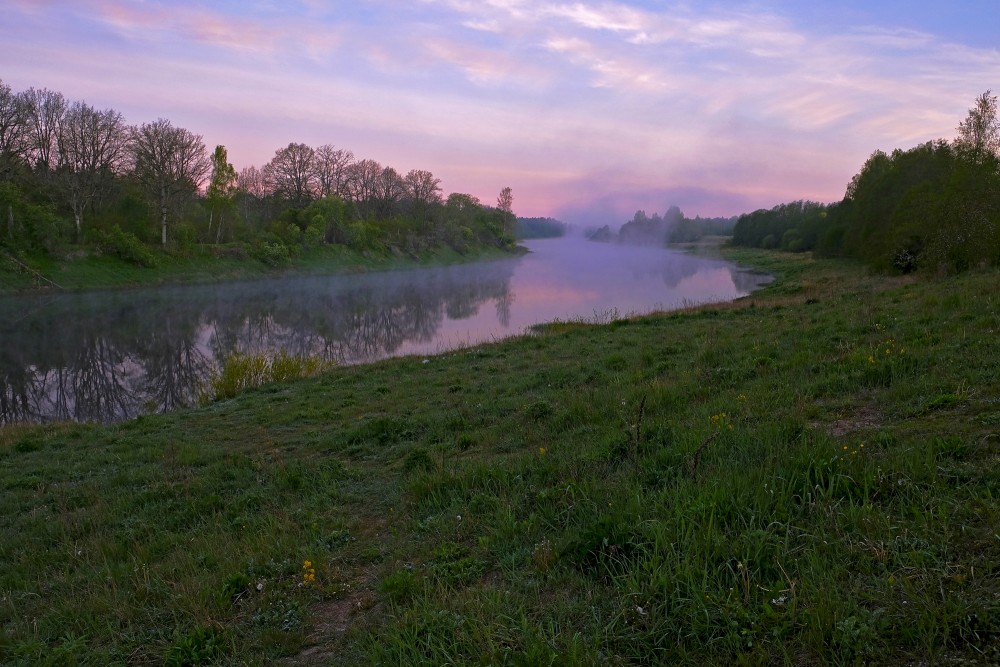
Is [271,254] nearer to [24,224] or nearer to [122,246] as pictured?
[122,246]

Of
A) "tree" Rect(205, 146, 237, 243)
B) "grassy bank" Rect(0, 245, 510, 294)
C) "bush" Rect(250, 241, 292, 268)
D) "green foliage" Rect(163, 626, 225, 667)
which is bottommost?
"green foliage" Rect(163, 626, 225, 667)

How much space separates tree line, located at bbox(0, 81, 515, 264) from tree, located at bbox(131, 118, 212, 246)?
0.09 metres

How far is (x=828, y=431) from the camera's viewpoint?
16.6ft

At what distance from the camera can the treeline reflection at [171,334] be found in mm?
16781

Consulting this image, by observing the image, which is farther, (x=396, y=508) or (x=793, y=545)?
(x=396, y=508)

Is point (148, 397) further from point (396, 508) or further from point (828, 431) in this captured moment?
point (828, 431)

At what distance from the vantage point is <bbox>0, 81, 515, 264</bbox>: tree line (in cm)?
4294

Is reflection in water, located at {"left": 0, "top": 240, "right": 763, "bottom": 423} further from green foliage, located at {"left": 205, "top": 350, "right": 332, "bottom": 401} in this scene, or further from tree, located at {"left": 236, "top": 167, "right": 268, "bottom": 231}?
tree, located at {"left": 236, "top": 167, "right": 268, "bottom": 231}

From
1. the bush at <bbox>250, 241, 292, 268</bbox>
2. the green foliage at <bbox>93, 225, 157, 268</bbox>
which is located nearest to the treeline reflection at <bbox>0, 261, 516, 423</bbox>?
the green foliage at <bbox>93, 225, 157, 268</bbox>

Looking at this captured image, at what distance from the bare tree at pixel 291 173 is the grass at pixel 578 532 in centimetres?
7137

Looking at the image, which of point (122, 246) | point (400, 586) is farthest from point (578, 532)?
point (122, 246)

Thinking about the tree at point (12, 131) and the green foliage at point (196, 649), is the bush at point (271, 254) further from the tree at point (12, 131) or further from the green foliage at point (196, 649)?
the green foliage at point (196, 649)

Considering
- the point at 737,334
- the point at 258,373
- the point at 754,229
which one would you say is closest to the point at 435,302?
→ the point at 258,373

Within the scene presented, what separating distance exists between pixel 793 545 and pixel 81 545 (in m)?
6.41
